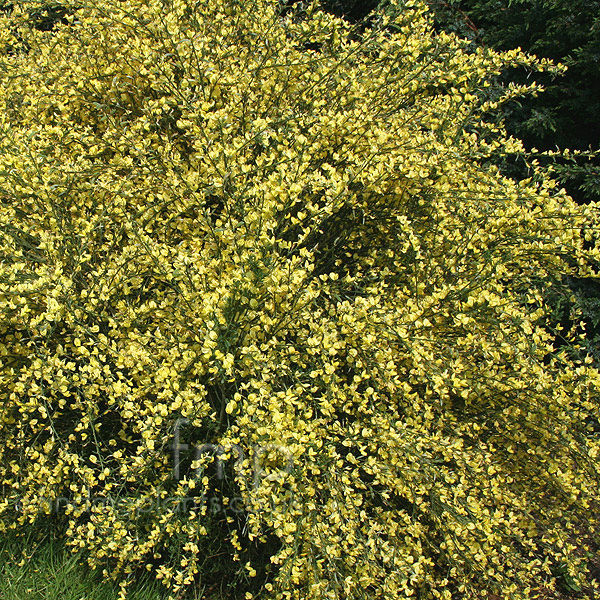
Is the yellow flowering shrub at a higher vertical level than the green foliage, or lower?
lower

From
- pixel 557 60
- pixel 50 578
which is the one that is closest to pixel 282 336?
pixel 50 578

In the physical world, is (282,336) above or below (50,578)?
above

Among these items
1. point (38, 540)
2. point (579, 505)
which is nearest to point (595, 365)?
point (579, 505)

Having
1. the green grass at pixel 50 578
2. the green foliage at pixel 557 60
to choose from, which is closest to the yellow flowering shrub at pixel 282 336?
the green grass at pixel 50 578

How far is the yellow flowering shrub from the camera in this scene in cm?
220

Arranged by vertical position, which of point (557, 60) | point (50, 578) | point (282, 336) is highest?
point (557, 60)

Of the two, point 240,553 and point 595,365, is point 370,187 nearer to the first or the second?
point 240,553

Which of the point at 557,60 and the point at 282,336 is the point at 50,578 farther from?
the point at 557,60

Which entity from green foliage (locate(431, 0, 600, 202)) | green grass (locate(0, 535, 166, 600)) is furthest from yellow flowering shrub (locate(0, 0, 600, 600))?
green foliage (locate(431, 0, 600, 202))

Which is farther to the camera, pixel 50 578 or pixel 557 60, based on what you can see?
pixel 557 60

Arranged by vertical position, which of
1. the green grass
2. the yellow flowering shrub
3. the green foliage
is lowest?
the green grass

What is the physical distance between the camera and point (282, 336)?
7.80 ft

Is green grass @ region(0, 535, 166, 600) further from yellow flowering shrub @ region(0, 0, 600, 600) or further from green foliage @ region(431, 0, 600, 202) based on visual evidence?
green foliage @ region(431, 0, 600, 202)

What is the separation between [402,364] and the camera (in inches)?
101
